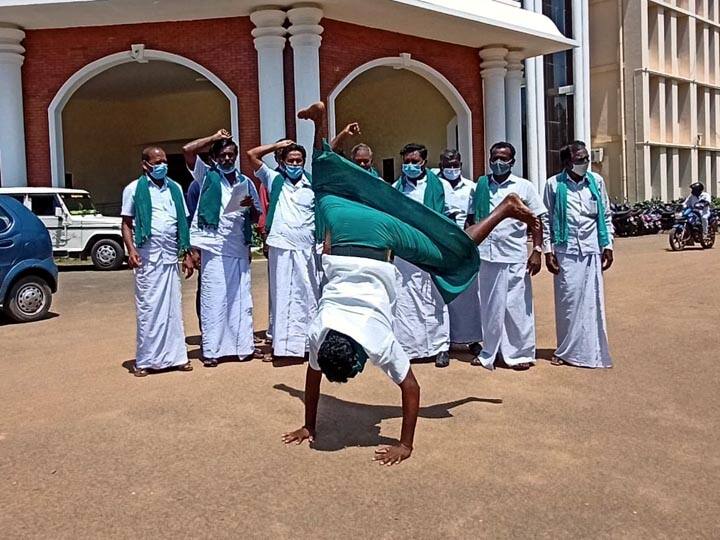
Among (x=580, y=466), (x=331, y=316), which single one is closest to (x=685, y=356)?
(x=580, y=466)

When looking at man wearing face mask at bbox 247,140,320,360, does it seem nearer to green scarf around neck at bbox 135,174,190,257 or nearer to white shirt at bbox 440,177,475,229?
green scarf around neck at bbox 135,174,190,257

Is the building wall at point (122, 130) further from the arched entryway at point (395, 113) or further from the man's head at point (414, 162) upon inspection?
the man's head at point (414, 162)

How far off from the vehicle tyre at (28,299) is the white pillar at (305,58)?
246 inches

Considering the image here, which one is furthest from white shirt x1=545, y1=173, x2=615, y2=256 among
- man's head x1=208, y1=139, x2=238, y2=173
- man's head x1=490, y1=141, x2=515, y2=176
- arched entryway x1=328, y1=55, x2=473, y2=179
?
arched entryway x1=328, y1=55, x2=473, y2=179

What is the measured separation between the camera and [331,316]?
158 inches

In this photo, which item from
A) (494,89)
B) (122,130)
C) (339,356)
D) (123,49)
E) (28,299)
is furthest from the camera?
(122,130)

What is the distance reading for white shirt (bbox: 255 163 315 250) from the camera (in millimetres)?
6281

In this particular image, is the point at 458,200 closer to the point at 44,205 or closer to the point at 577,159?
the point at 577,159

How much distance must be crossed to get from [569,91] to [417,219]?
2365cm

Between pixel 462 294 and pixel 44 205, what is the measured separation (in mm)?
10482

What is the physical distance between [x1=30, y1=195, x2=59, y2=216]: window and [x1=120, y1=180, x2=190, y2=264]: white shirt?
30.5ft

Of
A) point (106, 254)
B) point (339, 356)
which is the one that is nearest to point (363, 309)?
point (339, 356)

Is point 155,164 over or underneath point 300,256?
over

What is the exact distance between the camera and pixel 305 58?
14.3m
